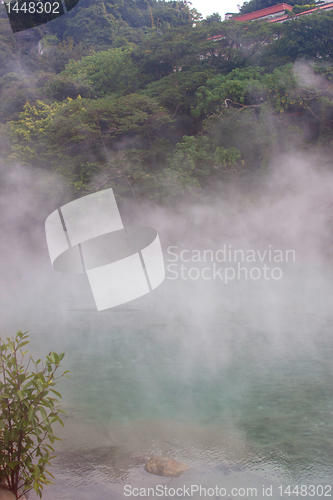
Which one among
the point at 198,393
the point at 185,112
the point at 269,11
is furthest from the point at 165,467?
the point at 269,11

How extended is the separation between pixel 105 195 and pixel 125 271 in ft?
19.8

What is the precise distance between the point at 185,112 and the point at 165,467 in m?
12.0

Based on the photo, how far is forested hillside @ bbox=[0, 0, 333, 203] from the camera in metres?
10.7

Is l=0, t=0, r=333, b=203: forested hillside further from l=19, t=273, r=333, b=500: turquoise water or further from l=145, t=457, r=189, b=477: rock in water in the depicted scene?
l=145, t=457, r=189, b=477: rock in water

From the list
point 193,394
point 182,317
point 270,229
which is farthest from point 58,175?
point 193,394

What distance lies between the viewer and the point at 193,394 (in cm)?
390

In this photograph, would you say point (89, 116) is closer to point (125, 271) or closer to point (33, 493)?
point (125, 271)

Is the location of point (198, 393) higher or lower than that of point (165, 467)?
lower

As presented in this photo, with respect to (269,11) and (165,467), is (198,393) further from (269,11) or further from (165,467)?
(269,11)

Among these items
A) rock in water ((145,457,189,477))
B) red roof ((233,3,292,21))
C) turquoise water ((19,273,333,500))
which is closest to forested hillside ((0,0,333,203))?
turquoise water ((19,273,333,500))

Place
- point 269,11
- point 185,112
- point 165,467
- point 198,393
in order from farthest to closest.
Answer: point 269,11 → point 185,112 → point 198,393 → point 165,467

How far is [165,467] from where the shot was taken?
2.80 m

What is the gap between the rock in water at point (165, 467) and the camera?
2.78 meters

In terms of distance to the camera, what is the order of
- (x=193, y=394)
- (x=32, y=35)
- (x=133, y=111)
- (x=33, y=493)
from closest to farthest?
(x=33, y=493)
(x=193, y=394)
(x=133, y=111)
(x=32, y=35)
